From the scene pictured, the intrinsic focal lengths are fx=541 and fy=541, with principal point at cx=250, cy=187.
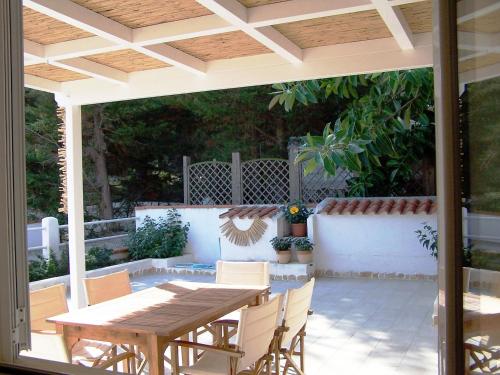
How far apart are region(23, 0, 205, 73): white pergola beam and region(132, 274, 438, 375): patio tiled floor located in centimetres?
271

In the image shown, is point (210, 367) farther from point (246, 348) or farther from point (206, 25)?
point (206, 25)

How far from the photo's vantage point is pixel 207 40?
13.5 ft

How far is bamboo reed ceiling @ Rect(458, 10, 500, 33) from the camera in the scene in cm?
98

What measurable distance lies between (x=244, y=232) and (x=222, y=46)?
507cm

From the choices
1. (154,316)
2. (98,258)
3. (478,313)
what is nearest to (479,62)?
(478,313)

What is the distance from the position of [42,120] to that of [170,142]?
3.25m

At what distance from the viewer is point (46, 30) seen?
3.82m

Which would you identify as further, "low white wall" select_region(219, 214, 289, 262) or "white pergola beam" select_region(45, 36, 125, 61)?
"low white wall" select_region(219, 214, 289, 262)

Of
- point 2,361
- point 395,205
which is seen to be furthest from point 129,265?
point 2,361

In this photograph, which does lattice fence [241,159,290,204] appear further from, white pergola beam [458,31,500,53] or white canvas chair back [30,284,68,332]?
white pergola beam [458,31,500,53]

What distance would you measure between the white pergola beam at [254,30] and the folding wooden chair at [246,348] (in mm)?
1721

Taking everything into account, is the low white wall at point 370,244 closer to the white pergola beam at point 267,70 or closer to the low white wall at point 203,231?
the low white wall at point 203,231

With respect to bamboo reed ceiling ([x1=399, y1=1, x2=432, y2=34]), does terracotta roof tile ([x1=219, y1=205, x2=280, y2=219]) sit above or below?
below

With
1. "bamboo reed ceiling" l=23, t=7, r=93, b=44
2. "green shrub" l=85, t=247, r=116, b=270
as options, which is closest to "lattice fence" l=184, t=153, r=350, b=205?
"green shrub" l=85, t=247, r=116, b=270
